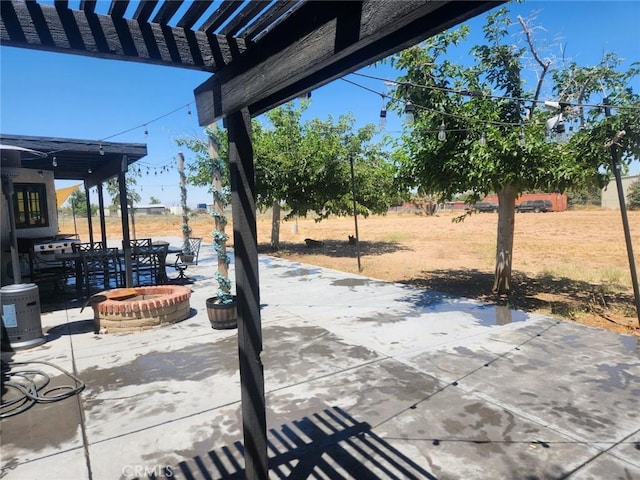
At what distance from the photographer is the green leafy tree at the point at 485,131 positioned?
607 cm

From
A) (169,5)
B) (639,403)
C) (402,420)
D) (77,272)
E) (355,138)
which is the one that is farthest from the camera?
(355,138)

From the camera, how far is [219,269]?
19.8 feet

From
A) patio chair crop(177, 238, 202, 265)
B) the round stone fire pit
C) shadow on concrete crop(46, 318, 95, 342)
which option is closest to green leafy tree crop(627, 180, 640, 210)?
patio chair crop(177, 238, 202, 265)

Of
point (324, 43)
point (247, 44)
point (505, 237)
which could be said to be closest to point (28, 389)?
point (247, 44)

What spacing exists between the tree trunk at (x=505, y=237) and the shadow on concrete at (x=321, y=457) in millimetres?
5747

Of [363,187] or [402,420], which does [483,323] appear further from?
[363,187]

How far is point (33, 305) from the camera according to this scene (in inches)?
209

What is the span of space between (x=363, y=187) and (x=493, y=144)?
9604mm

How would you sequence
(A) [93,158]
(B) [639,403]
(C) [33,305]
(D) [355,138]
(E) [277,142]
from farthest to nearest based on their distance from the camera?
(D) [355,138], (E) [277,142], (A) [93,158], (C) [33,305], (B) [639,403]

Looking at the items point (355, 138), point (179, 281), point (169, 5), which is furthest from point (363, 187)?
point (169, 5)

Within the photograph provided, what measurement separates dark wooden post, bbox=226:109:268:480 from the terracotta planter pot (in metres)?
3.57

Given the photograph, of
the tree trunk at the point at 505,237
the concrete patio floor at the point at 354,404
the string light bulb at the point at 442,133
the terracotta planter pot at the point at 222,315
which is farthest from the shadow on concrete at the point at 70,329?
the tree trunk at the point at 505,237

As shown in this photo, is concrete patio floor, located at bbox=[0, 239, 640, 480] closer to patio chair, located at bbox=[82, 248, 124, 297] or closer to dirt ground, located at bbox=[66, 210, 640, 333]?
dirt ground, located at bbox=[66, 210, 640, 333]

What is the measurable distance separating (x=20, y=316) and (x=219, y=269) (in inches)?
103
